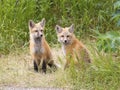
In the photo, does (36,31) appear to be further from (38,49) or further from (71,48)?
(71,48)

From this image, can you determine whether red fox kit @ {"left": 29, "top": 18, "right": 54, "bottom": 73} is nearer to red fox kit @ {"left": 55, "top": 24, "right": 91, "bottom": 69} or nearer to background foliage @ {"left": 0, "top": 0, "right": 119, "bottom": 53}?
red fox kit @ {"left": 55, "top": 24, "right": 91, "bottom": 69}

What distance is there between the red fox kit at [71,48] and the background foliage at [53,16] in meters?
1.31

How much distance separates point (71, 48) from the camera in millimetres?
7461

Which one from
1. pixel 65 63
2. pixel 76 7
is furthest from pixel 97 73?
pixel 76 7

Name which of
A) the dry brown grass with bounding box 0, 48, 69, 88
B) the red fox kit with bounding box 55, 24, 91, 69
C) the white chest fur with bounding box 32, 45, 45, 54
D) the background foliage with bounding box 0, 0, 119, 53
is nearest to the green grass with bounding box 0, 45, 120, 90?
the dry brown grass with bounding box 0, 48, 69, 88

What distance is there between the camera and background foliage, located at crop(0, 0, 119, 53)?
888 centimetres

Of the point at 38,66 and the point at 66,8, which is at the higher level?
the point at 66,8

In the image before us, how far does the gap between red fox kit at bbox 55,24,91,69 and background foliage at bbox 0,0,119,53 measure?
1.31 metres

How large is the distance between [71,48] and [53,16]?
7.42ft

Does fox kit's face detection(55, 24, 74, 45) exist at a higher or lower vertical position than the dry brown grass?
higher

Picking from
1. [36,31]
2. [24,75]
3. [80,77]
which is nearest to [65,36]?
[36,31]

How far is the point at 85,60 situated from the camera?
7.07 metres

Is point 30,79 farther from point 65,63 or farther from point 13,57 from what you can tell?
point 13,57

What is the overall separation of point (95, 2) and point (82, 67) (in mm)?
3142
